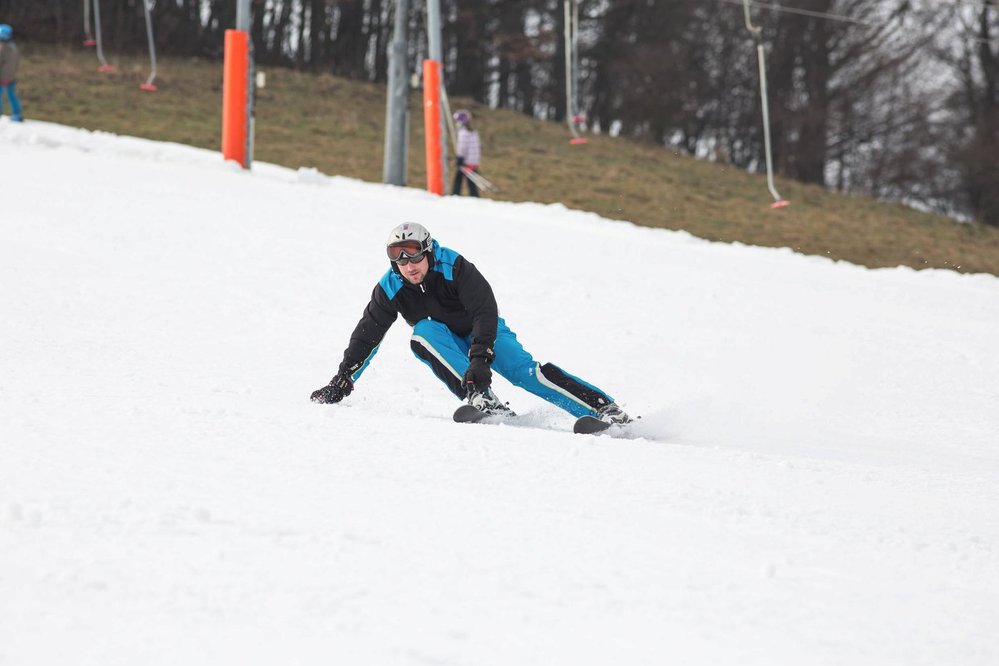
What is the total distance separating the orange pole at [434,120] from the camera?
16.2m

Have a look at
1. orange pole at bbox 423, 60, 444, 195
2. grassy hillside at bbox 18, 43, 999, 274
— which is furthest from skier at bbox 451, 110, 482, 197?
grassy hillside at bbox 18, 43, 999, 274

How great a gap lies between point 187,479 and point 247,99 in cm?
1241

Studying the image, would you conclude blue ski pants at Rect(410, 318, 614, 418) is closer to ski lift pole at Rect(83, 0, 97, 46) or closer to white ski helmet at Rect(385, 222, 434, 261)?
white ski helmet at Rect(385, 222, 434, 261)

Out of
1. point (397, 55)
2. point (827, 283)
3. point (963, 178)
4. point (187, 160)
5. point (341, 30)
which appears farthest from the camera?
point (341, 30)

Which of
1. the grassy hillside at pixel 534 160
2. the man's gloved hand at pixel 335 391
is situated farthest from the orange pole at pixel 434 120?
the man's gloved hand at pixel 335 391

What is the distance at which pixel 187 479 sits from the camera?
12.3 feet

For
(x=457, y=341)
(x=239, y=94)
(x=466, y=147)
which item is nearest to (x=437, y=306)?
(x=457, y=341)

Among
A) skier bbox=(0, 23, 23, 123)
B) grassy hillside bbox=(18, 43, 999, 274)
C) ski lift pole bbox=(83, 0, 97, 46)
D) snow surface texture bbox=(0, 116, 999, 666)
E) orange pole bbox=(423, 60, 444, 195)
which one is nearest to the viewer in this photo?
snow surface texture bbox=(0, 116, 999, 666)

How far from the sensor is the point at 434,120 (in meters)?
16.2

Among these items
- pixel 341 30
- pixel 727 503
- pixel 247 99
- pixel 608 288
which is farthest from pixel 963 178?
pixel 727 503

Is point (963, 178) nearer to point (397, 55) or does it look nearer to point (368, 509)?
point (397, 55)

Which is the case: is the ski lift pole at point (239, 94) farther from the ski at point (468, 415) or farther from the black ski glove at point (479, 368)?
the ski at point (468, 415)

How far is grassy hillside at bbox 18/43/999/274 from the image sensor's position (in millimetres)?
17031

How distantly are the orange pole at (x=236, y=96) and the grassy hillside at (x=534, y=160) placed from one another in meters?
3.16
